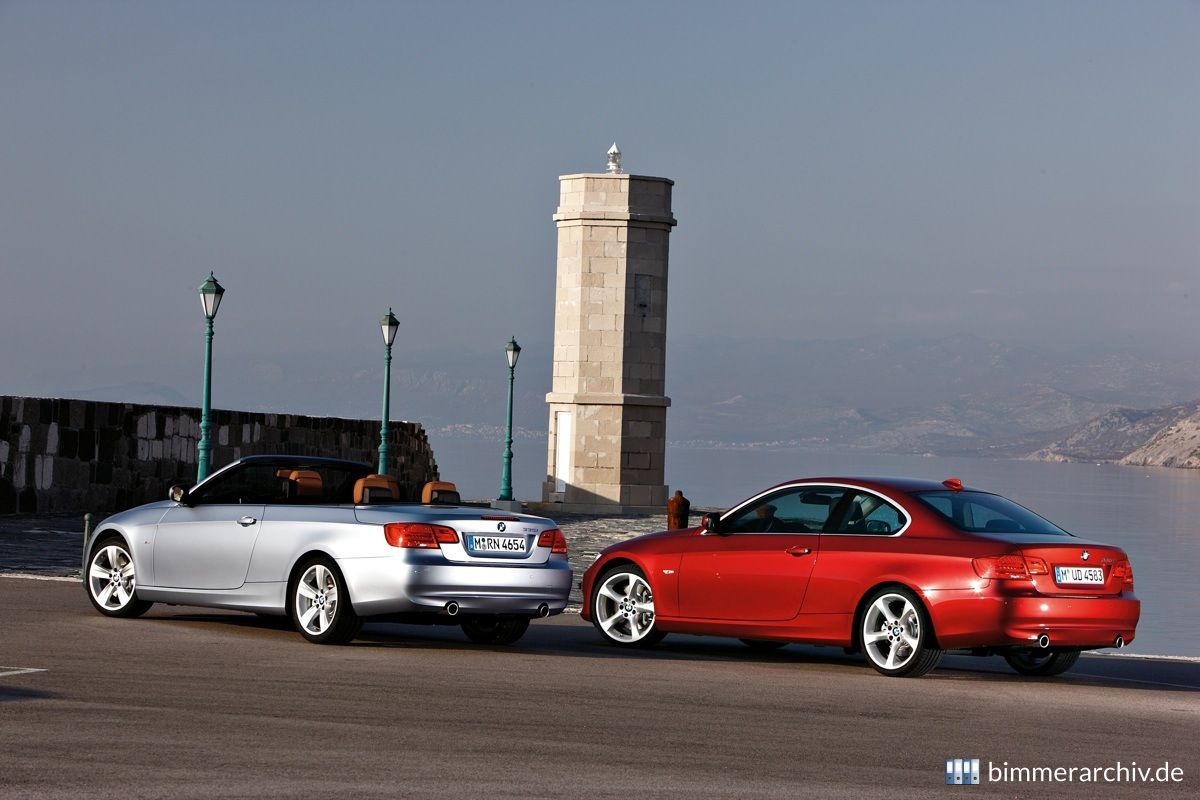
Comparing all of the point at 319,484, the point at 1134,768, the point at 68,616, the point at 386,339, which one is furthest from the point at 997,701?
the point at 386,339

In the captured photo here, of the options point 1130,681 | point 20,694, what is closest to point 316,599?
point 20,694

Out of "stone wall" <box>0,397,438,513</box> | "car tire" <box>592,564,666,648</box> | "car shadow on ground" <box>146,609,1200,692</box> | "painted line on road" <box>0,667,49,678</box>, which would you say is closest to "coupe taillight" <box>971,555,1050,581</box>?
"car shadow on ground" <box>146,609,1200,692</box>

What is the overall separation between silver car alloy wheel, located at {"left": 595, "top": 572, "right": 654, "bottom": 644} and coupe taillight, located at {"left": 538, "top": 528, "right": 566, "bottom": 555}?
0.78 m

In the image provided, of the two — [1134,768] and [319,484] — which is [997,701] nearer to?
[1134,768]

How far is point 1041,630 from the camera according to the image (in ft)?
41.2

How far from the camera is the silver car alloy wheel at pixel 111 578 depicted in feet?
49.4

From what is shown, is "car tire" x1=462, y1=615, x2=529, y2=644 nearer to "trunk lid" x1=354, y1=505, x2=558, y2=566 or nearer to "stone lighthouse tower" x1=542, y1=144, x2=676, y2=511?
"trunk lid" x1=354, y1=505, x2=558, y2=566

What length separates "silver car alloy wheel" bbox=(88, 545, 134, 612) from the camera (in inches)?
593

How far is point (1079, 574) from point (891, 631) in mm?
1284

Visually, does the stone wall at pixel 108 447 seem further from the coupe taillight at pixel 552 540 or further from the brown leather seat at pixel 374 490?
the coupe taillight at pixel 552 540

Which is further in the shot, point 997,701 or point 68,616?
point 68,616

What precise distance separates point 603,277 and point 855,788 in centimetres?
3355

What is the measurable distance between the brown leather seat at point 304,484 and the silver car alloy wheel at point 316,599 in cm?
87

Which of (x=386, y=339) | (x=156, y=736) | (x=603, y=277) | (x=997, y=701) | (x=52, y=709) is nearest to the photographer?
(x=156, y=736)
